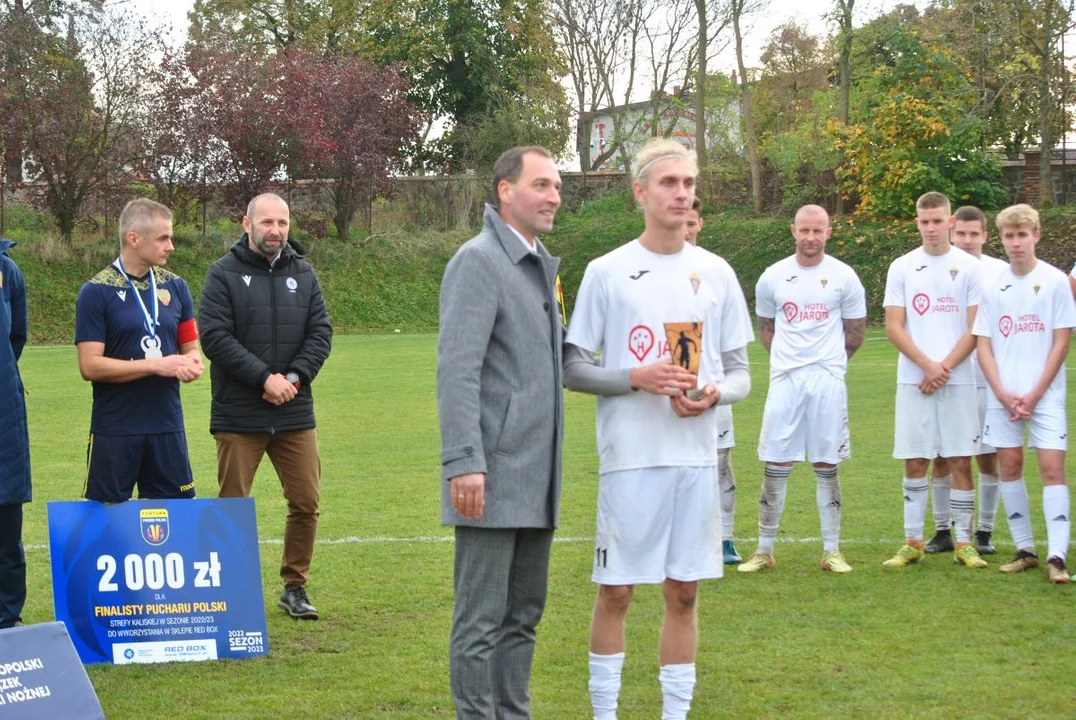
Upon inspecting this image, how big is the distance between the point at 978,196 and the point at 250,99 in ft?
66.4

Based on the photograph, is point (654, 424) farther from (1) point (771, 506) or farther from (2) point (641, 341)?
(1) point (771, 506)

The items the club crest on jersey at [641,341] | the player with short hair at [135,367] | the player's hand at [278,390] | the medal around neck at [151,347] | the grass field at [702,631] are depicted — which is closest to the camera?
the club crest on jersey at [641,341]

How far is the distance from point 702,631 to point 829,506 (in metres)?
1.70

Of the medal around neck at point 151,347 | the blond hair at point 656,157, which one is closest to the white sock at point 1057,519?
the blond hair at point 656,157

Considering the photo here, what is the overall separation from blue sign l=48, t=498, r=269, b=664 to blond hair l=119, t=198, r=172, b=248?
1.33 m

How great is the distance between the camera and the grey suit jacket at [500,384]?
414 cm

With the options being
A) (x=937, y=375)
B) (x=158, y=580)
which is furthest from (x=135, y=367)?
(x=937, y=375)

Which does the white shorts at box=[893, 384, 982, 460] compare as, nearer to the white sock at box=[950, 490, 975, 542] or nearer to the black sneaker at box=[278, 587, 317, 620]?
the white sock at box=[950, 490, 975, 542]

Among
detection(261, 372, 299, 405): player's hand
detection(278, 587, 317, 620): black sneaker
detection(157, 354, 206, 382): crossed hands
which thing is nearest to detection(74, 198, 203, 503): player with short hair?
detection(157, 354, 206, 382): crossed hands

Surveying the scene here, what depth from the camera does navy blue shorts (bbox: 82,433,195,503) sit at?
239 inches

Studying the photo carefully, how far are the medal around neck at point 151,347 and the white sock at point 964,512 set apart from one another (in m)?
4.89

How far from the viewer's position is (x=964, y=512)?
307 inches

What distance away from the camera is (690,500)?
4.53m

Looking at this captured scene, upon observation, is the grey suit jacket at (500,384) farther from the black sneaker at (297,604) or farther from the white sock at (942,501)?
the white sock at (942,501)
